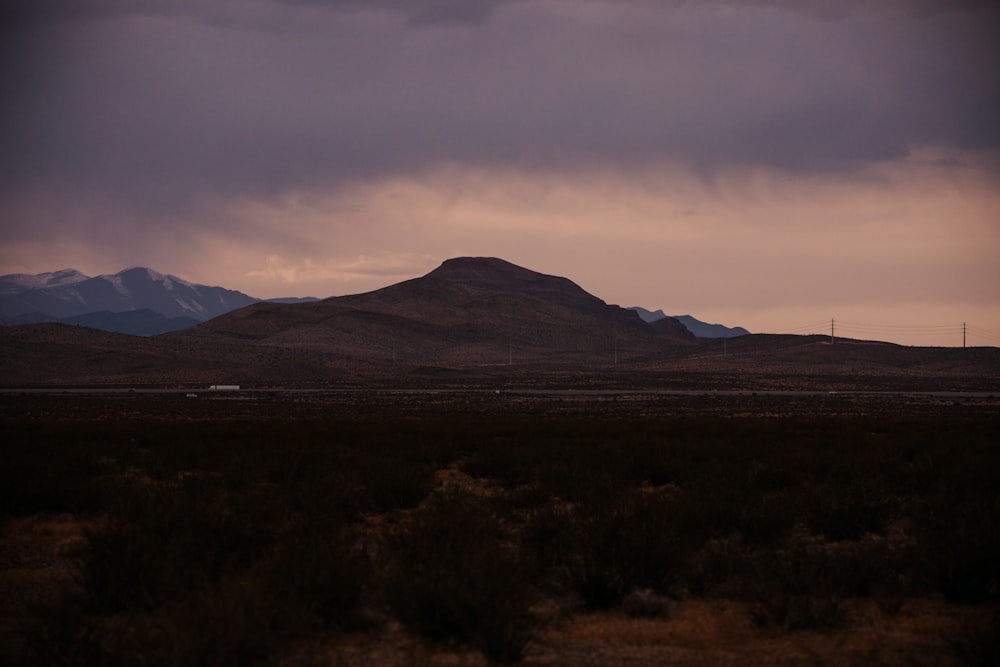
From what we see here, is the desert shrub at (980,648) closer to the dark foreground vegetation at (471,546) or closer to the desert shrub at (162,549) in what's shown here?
the dark foreground vegetation at (471,546)

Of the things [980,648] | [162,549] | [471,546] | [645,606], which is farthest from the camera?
[162,549]

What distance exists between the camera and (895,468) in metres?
18.7

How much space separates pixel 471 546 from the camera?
9320 millimetres

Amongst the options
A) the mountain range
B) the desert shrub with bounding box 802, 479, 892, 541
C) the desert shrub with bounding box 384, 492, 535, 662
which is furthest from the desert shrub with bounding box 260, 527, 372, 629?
the mountain range

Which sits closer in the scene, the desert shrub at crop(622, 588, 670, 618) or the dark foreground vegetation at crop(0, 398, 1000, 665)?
the dark foreground vegetation at crop(0, 398, 1000, 665)

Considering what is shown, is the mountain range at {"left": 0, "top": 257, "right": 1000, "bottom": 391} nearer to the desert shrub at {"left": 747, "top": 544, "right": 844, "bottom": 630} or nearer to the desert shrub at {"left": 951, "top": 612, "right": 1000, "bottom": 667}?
the desert shrub at {"left": 747, "top": 544, "right": 844, "bottom": 630}

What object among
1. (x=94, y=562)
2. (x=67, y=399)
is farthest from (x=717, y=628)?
(x=67, y=399)

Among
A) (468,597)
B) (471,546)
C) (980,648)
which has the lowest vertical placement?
(980,648)

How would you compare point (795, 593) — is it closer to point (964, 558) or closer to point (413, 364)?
point (964, 558)

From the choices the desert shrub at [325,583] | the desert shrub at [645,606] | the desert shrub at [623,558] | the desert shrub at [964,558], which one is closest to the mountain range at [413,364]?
the desert shrub at [623,558]

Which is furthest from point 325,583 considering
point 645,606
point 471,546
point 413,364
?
point 413,364

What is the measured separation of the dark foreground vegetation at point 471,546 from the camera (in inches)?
309

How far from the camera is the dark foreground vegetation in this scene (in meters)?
7.85

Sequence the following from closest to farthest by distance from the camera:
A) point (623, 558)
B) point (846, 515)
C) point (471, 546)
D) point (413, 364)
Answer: point (471, 546) → point (623, 558) → point (846, 515) → point (413, 364)
